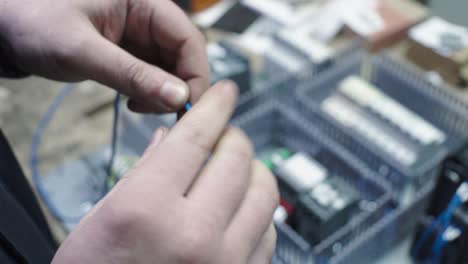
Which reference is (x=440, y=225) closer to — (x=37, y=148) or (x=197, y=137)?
(x=197, y=137)

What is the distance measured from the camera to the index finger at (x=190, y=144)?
422 mm

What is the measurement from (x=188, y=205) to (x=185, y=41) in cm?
26

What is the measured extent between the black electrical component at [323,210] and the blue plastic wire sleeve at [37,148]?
44 cm

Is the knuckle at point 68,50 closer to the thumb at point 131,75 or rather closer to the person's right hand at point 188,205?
the thumb at point 131,75

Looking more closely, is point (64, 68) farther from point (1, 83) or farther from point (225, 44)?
point (1, 83)

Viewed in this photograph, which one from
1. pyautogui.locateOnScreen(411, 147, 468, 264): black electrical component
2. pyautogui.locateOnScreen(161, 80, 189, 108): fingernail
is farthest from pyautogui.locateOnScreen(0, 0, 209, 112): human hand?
→ pyautogui.locateOnScreen(411, 147, 468, 264): black electrical component

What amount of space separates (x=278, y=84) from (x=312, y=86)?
76 mm

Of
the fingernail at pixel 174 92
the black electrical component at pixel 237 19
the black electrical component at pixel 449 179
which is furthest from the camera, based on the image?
the black electrical component at pixel 237 19

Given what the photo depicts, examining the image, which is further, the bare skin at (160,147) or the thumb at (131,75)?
the thumb at (131,75)

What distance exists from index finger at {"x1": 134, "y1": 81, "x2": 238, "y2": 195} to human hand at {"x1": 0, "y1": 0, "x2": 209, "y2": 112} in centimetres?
6

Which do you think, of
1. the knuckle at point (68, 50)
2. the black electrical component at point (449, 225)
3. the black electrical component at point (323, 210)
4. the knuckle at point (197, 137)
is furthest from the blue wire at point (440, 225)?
the knuckle at point (68, 50)

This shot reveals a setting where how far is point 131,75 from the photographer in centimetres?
52

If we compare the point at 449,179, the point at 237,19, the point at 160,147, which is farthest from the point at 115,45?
the point at 237,19

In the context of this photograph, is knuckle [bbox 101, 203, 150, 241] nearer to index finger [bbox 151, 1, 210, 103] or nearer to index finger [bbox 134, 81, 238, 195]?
index finger [bbox 134, 81, 238, 195]
